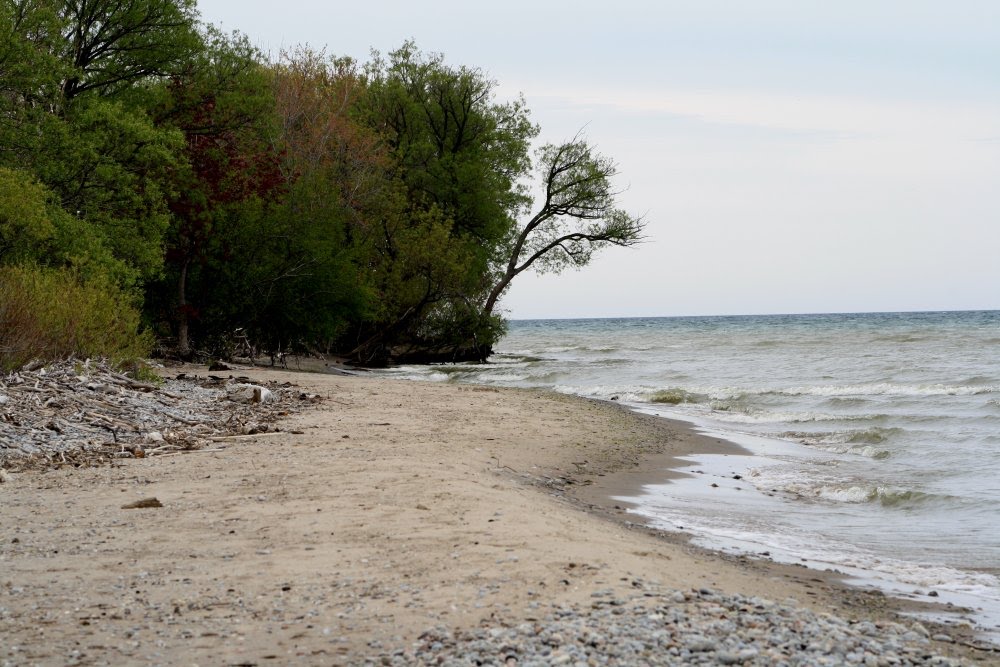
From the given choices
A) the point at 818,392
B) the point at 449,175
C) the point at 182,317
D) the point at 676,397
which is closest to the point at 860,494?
the point at 676,397

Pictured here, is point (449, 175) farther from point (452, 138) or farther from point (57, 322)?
point (57, 322)

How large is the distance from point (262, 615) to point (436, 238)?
1156 inches

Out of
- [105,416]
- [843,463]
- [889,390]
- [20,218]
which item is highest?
[20,218]

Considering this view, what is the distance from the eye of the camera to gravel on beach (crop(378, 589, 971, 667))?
15.4 ft

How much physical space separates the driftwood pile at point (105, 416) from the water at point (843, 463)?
18.1 ft

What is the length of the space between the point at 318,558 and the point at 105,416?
260 inches

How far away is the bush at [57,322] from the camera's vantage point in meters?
→ 13.4

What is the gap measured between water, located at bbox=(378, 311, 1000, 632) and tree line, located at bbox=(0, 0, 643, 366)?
4.26 metres

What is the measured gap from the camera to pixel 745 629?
5.19 metres

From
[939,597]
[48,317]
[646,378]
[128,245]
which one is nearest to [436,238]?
[646,378]

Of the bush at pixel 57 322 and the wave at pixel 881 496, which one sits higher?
the bush at pixel 57 322

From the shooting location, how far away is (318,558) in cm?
651

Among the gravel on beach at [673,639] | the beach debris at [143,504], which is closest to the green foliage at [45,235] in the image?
the beach debris at [143,504]

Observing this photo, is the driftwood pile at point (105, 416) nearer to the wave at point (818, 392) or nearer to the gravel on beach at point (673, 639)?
the gravel on beach at point (673, 639)
